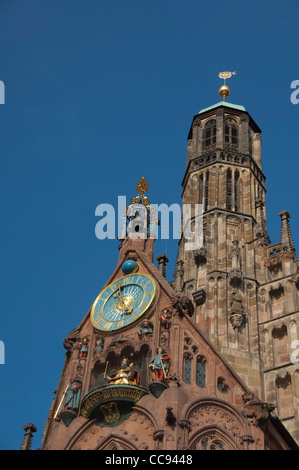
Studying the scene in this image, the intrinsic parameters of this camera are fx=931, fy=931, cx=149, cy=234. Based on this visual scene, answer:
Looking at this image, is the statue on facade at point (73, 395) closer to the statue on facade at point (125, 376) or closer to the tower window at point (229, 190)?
the statue on facade at point (125, 376)

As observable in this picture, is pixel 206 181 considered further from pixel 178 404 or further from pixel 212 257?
pixel 178 404

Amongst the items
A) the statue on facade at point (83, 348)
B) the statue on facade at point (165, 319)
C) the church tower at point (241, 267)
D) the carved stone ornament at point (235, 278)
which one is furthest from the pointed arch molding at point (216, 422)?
the carved stone ornament at point (235, 278)

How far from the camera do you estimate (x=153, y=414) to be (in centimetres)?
3209

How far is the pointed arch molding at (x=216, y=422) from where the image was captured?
3177 cm

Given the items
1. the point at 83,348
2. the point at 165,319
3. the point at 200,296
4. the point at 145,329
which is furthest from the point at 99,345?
the point at 200,296

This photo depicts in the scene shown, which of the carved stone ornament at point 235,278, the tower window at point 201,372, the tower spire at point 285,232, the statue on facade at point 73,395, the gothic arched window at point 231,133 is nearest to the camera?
the tower window at point 201,372

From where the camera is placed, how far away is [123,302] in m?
36.8

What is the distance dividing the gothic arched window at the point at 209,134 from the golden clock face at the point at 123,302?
13668mm

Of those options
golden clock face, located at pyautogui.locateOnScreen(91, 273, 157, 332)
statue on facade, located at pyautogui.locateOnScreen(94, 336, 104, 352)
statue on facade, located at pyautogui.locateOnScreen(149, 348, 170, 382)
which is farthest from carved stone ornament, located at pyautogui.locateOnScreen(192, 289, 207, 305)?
statue on facade, located at pyautogui.locateOnScreen(149, 348, 170, 382)

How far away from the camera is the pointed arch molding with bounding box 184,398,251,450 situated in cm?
3177

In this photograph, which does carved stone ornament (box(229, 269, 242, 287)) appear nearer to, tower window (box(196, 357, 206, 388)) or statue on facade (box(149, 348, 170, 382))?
tower window (box(196, 357, 206, 388))

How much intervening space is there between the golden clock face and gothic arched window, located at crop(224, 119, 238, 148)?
13.6 metres

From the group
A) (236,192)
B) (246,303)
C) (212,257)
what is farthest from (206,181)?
(246,303)

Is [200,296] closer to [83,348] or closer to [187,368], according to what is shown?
[83,348]
